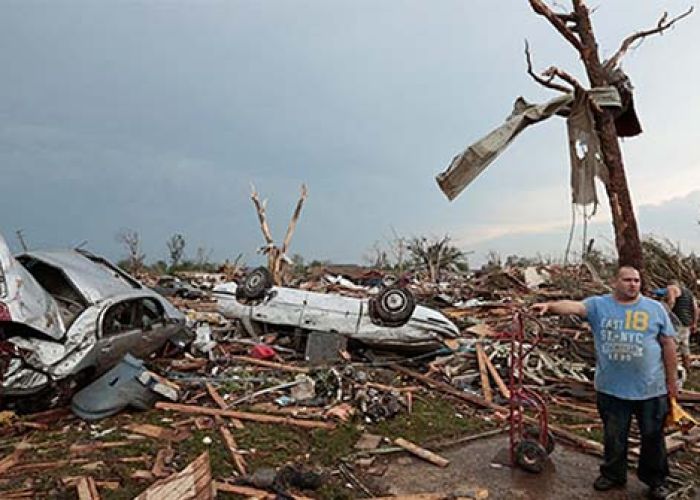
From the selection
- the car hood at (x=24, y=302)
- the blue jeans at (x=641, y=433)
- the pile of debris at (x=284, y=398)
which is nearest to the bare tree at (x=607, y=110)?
the pile of debris at (x=284, y=398)

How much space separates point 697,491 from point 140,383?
6.02 metres

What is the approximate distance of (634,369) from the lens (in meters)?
4.61

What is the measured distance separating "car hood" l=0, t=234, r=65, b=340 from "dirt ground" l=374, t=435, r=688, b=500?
417cm

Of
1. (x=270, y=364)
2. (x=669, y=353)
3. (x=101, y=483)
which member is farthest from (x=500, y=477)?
(x=270, y=364)

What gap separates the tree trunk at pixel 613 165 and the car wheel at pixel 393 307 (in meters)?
3.60

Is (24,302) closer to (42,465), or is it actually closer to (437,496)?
(42,465)

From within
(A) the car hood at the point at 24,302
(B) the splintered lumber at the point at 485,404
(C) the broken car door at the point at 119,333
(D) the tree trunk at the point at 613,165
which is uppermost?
(D) the tree trunk at the point at 613,165

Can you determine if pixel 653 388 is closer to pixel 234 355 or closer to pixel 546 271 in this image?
pixel 234 355

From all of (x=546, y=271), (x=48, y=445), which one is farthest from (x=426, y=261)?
(x=48, y=445)

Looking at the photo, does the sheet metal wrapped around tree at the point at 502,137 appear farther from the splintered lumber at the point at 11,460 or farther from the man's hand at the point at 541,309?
the splintered lumber at the point at 11,460

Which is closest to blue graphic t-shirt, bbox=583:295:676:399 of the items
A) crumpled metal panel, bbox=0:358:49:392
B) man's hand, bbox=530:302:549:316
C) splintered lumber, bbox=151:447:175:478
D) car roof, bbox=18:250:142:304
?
man's hand, bbox=530:302:549:316

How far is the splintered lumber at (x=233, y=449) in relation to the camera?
545 centimetres

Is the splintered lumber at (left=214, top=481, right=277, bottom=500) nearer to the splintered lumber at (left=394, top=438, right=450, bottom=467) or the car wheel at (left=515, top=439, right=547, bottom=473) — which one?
the splintered lumber at (left=394, top=438, right=450, bottom=467)

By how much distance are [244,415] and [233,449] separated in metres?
1.16
